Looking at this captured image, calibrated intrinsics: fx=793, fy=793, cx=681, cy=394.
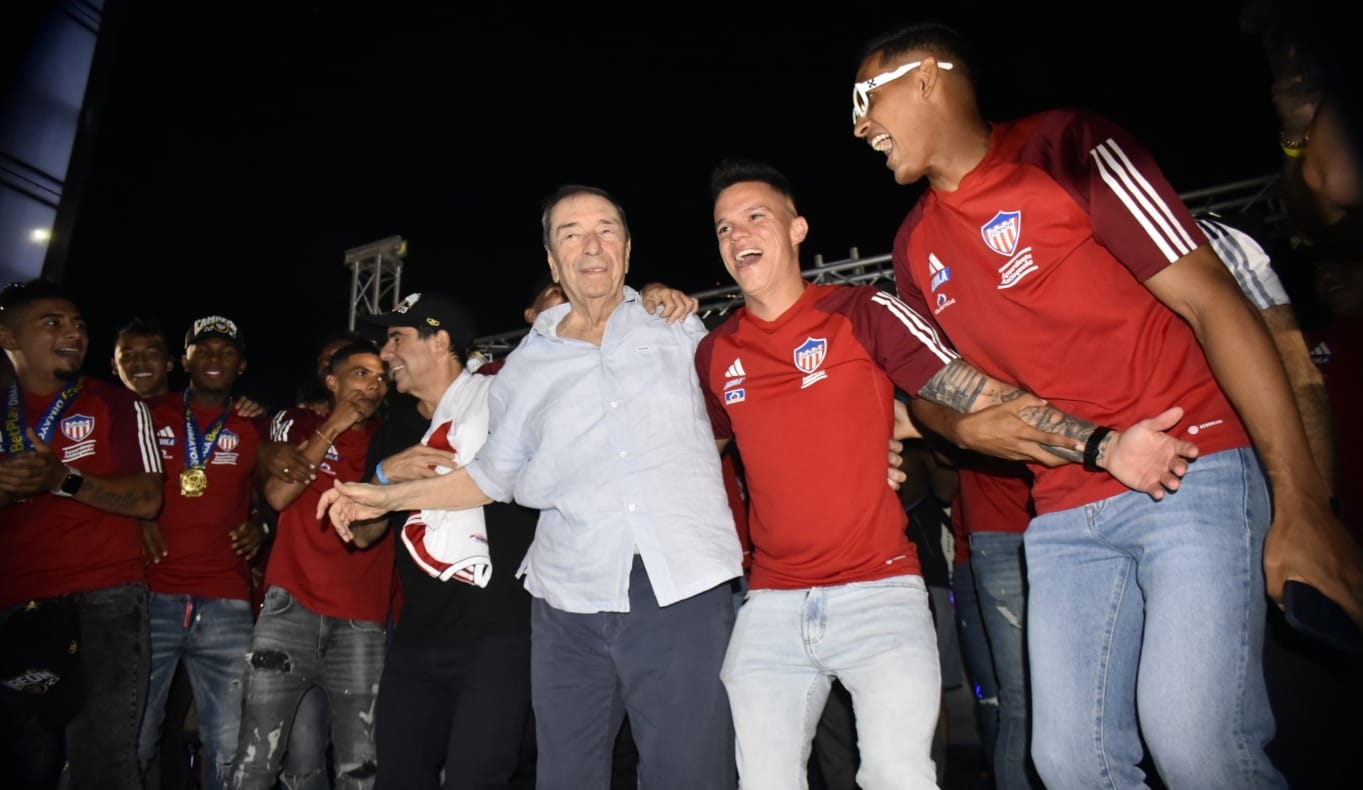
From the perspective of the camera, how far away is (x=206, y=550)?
4898mm

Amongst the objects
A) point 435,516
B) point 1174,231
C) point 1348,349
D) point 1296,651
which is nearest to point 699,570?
point 435,516

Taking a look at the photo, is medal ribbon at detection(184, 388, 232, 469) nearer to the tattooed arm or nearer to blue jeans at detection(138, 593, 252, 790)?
blue jeans at detection(138, 593, 252, 790)

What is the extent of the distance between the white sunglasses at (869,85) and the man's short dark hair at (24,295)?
186 inches

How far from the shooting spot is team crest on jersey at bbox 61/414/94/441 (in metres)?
4.50

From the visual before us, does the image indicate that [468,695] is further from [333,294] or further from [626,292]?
[333,294]

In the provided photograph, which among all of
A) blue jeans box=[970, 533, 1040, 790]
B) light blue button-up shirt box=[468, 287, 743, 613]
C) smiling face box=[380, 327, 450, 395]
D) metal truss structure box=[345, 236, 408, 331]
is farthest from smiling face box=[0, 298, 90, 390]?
metal truss structure box=[345, 236, 408, 331]

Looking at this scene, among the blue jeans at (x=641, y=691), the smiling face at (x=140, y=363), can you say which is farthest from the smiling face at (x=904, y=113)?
the smiling face at (x=140, y=363)

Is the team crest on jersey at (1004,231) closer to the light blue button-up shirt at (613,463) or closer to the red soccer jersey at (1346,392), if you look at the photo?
the light blue button-up shirt at (613,463)

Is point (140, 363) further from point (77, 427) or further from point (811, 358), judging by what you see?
point (811, 358)

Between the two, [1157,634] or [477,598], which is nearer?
[1157,634]

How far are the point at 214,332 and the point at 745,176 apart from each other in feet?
14.1

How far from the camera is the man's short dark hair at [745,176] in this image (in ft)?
10.4

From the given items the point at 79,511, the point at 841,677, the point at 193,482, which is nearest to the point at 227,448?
the point at 193,482

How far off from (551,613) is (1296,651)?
2491mm
